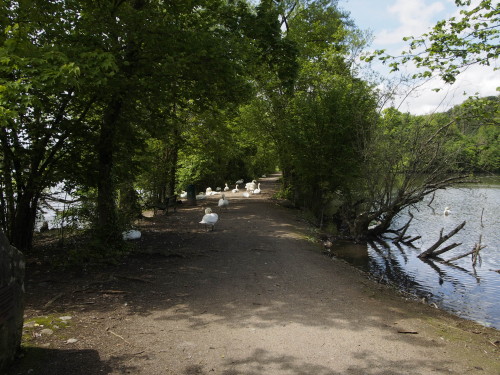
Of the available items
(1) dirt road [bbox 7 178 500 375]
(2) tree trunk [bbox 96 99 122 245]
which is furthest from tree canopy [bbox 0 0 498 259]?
(1) dirt road [bbox 7 178 500 375]

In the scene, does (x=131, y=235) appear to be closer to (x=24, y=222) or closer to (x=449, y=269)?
(x=24, y=222)

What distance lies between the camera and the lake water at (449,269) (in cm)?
1011

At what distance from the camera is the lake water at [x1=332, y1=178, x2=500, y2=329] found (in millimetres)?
10105

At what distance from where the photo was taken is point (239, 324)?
19.1ft

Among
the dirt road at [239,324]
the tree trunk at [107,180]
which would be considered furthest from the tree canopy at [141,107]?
the dirt road at [239,324]

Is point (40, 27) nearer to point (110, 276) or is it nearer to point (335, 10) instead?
point (110, 276)

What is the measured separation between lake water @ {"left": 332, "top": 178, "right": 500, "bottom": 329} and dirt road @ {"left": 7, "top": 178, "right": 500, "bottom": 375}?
2.55m

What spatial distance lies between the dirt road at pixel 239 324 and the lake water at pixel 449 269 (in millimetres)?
2546

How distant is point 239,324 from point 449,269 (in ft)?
35.2

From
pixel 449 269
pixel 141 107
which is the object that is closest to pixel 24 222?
pixel 141 107

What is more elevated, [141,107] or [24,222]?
[141,107]

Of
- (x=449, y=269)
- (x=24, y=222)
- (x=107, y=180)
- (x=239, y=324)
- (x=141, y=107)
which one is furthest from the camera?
(x=449, y=269)

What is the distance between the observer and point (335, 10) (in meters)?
26.9

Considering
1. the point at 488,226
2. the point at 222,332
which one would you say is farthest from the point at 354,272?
the point at 488,226
